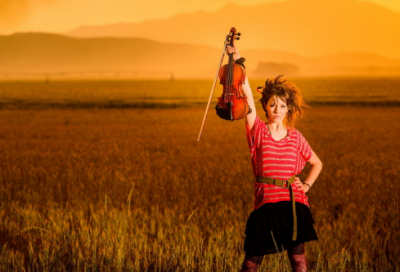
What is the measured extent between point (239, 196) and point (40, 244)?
3.58 m

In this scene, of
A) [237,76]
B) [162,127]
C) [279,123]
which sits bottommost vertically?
[162,127]

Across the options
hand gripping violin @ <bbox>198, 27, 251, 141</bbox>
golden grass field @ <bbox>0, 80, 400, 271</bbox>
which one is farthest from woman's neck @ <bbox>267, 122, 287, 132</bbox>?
golden grass field @ <bbox>0, 80, 400, 271</bbox>

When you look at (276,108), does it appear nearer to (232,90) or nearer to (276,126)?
(276,126)

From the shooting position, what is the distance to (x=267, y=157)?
3.30 meters

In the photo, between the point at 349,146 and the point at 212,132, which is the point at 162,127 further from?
the point at 349,146

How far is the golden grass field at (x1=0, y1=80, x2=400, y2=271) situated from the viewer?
5.09 meters

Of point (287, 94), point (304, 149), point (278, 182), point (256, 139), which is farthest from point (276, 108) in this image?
point (278, 182)

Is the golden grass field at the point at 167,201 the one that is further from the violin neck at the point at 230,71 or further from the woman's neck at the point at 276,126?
the violin neck at the point at 230,71

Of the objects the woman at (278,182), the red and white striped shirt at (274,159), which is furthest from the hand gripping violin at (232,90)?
the red and white striped shirt at (274,159)

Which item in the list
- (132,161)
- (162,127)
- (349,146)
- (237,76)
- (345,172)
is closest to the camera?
(237,76)

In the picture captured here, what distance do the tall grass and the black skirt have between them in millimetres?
843

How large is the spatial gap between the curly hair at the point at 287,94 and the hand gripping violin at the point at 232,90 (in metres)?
0.38

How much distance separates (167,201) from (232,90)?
5.62 m

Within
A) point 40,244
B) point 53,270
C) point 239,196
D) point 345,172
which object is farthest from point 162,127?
point 53,270
